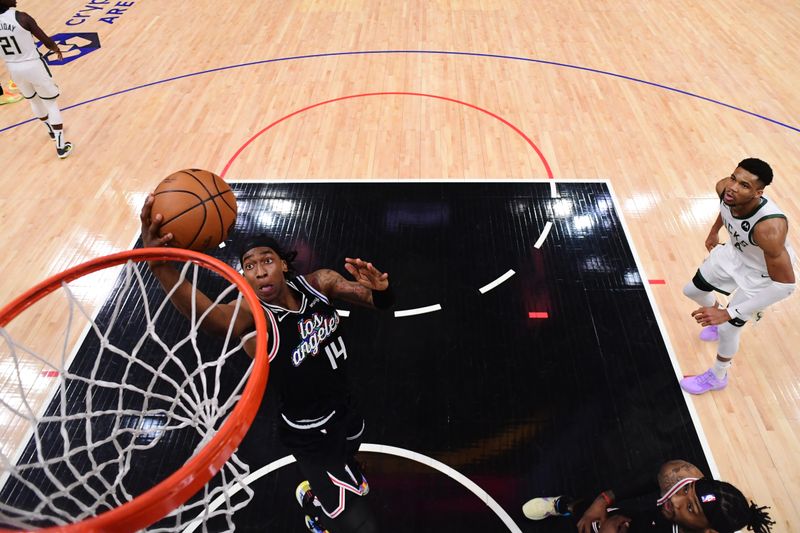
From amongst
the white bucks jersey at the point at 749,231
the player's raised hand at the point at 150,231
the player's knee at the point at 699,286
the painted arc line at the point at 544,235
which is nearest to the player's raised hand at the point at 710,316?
the white bucks jersey at the point at 749,231

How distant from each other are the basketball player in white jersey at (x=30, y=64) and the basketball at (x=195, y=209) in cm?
387

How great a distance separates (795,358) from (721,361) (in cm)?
80

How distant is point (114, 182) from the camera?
5.81 meters

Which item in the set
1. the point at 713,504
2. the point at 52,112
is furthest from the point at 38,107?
the point at 713,504

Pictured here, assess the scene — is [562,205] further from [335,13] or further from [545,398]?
[335,13]

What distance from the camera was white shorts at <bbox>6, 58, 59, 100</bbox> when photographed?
5.81m

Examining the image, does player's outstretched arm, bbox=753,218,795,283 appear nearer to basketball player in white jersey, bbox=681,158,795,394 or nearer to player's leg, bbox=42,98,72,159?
basketball player in white jersey, bbox=681,158,795,394

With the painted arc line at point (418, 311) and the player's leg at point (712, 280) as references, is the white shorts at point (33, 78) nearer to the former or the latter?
the painted arc line at point (418, 311)

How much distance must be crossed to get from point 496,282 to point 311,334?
218 cm

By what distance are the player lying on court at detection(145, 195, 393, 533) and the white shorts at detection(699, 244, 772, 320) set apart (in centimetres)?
224

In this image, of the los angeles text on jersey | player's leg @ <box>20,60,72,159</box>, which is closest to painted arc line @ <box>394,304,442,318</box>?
the los angeles text on jersey

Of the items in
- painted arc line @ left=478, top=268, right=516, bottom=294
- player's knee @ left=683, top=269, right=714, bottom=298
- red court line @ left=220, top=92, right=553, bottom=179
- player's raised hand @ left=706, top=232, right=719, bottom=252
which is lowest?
painted arc line @ left=478, top=268, right=516, bottom=294

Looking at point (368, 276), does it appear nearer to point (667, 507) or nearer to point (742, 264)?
point (667, 507)

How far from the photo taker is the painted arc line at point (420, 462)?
10.8 feet
